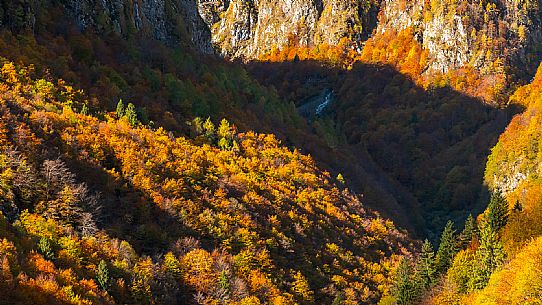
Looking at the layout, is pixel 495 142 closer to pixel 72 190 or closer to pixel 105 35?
pixel 105 35

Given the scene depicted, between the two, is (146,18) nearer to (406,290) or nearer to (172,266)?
(172,266)

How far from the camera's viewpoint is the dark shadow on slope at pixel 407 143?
11274cm

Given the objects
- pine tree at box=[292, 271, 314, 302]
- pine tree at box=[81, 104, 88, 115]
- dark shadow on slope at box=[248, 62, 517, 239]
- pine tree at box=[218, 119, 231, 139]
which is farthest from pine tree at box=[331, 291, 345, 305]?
dark shadow on slope at box=[248, 62, 517, 239]

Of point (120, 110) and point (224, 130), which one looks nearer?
point (120, 110)

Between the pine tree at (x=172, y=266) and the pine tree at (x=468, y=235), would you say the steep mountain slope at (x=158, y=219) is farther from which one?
the pine tree at (x=468, y=235)

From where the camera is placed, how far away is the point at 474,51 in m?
180

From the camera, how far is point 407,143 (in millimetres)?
156125

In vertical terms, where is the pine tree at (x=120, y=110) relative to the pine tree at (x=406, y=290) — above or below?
above

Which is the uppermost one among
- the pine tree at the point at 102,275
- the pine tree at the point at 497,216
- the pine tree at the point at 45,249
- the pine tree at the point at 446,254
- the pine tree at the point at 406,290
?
the pine tree at the point at 497,216

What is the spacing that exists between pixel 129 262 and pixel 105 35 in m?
48.6

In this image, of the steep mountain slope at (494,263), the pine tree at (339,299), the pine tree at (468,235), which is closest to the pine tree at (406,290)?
the steep mountain slope at (494,263)

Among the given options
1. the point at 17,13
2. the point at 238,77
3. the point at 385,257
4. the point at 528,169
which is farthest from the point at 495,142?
the point at 17,13

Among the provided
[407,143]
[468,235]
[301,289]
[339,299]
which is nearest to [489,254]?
[468,235]

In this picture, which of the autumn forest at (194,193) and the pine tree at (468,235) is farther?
the pine tree at (468,235)
